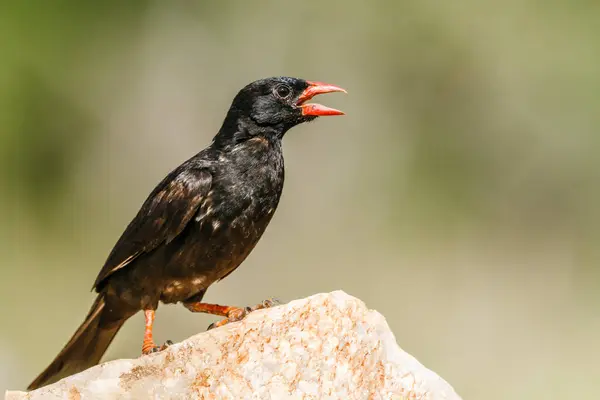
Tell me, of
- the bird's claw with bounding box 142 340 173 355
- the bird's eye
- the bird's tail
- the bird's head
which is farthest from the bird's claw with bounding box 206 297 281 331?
the bird's eye

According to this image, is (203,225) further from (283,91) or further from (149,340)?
(283,91)

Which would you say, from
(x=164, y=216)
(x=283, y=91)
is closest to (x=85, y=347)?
(x=164, y=216)

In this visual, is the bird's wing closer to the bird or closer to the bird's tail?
the bird

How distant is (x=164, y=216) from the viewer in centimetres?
538

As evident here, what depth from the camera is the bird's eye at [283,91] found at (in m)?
5.77

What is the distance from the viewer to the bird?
17.2 feet

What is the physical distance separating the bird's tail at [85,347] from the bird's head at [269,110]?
1464 millimetres

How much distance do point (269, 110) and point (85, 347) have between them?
2.06 meters

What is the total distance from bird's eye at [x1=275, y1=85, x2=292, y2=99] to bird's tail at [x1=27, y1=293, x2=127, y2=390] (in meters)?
1.81

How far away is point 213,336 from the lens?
14.9ft

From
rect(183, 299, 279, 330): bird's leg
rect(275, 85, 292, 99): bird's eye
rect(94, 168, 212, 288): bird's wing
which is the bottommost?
rect(183, 299, 279, 330): bird's leg

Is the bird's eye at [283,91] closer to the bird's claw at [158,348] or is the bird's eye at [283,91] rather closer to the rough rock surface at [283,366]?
the rough rock surface at [283,366]

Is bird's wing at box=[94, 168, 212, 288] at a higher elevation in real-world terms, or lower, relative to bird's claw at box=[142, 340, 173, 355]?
higher

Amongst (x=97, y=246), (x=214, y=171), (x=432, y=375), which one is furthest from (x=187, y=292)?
(x=97, y=246)
